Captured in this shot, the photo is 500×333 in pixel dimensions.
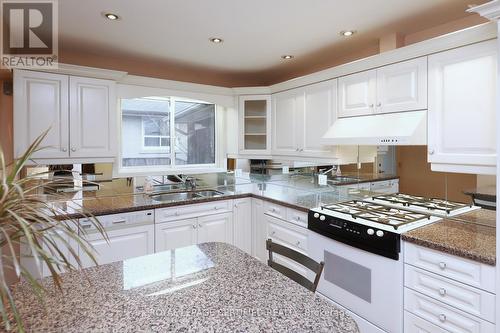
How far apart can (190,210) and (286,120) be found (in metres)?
1.45

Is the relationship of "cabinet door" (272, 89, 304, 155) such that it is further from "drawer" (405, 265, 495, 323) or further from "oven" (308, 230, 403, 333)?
"drawer" (405, 265, 495, 323)

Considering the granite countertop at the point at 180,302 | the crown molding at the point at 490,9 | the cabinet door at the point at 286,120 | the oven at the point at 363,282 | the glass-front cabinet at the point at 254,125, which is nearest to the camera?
the granite countertop at the point at 180,302

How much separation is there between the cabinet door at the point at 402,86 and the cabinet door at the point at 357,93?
2.5 inches

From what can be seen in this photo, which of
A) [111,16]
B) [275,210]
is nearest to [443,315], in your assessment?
[275,210]

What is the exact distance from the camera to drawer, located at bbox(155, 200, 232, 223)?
8.49ft

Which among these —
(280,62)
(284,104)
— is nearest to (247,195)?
(284,104)

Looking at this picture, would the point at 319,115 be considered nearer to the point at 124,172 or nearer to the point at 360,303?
Answer: the point at 360,303

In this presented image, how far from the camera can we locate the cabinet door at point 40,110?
91.2 inches

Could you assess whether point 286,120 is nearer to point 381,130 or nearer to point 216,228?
point 381,130

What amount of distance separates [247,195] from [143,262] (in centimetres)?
185

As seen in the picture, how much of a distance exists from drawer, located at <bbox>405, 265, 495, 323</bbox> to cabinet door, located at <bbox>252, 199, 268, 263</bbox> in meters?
1.50

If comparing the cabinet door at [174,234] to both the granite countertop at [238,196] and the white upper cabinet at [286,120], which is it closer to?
the granite countertop at [238,196]

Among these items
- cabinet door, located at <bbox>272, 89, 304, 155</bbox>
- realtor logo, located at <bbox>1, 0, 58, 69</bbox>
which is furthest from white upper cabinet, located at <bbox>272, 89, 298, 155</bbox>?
realtor logo, located at <bbox>1, 0, 58, 69</bbox>

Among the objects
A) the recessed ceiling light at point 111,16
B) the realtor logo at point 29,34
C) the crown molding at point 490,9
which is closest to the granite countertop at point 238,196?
the realtor logo at point 29,34
